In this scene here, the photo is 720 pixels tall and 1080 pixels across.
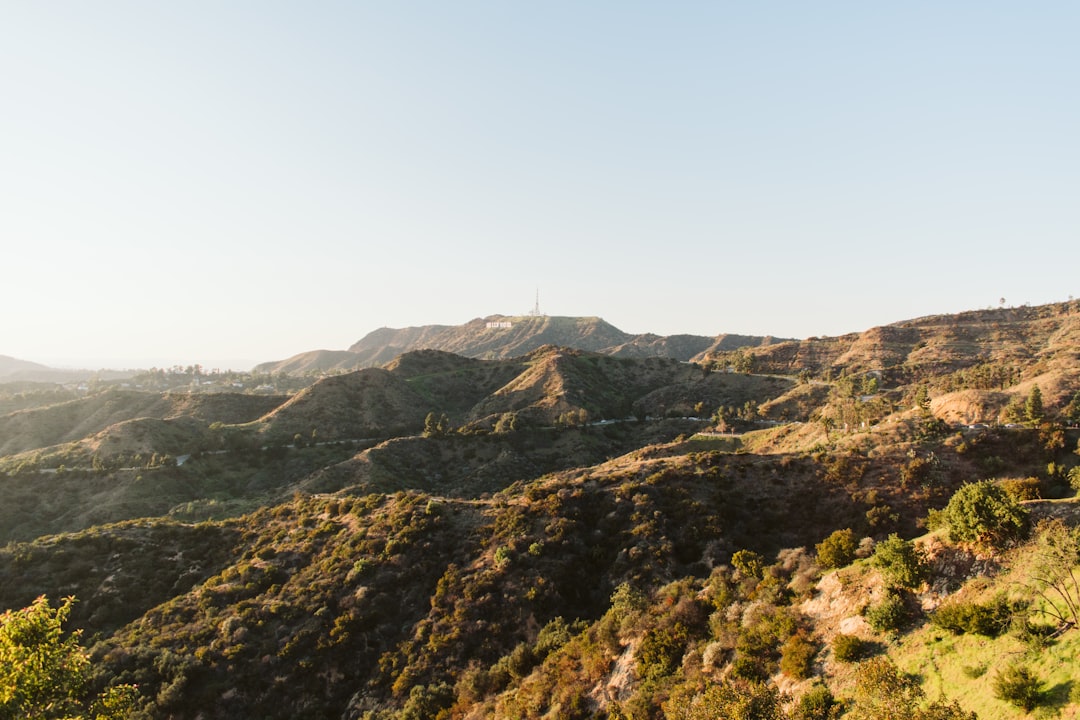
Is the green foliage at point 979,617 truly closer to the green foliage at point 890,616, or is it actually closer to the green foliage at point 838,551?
the green foliage at point 890,616

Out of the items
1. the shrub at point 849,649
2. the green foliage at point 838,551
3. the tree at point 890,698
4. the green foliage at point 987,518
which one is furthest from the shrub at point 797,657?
the green foliage at point 987,518

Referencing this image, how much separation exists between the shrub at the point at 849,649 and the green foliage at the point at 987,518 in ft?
21.8

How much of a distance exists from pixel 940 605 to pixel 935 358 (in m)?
134

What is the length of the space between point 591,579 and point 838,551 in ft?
54.7

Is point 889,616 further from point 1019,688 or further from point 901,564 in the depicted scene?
point 1019,688

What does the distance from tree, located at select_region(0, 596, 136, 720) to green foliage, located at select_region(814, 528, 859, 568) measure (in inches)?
1179

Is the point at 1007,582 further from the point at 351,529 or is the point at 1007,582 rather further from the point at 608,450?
the point at 608,450

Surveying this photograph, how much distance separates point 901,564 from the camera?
20.1 metres

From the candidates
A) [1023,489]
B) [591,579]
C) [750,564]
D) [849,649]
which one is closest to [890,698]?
[849,649]

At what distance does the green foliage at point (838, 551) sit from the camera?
24.7m

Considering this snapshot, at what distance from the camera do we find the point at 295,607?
3522cm

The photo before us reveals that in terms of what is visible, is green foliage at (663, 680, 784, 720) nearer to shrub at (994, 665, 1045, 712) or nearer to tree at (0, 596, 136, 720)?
shrub at (994, 665, 1045, 712)

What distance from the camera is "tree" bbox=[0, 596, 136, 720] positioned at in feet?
49.6

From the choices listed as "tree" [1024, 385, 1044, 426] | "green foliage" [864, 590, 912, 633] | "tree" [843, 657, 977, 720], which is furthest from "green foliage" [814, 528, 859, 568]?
"tree" [1024, 385, 1044, 426]
